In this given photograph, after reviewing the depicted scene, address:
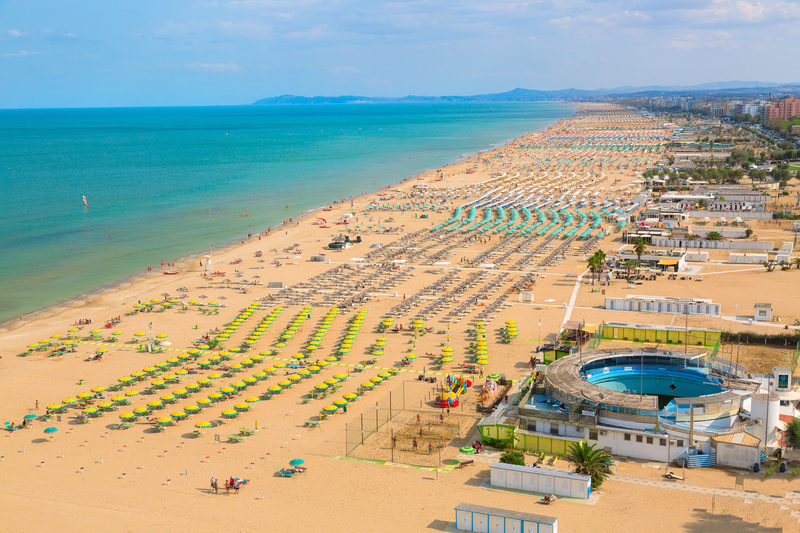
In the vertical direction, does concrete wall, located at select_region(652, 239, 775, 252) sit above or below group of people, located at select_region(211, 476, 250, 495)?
above

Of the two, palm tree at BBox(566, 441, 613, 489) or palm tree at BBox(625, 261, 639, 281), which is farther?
palm tree at BBox(625, 261, 639, 281)

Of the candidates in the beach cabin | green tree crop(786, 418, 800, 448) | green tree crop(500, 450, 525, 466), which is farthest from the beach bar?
green tree crop(786, 418, 800, 448)

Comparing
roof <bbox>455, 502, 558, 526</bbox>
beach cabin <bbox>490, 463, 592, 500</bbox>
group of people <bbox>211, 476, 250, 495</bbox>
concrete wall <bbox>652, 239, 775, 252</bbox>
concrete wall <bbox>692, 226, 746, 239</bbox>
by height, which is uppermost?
concrete wall <bbox>692, 226, 746, 239</bbox>

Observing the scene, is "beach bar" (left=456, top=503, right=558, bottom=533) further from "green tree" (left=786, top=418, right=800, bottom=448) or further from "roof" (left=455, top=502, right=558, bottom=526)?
"green tree" (left=786, top=418, right=800, bottom=448)

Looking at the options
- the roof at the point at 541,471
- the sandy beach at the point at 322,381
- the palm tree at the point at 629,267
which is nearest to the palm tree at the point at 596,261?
the sandy beach at the point at 322,381

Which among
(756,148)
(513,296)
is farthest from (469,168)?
(513,296)

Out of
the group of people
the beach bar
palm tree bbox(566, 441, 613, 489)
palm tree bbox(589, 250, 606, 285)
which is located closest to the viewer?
the beach bar

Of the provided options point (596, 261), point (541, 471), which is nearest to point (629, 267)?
point (596, 261)
